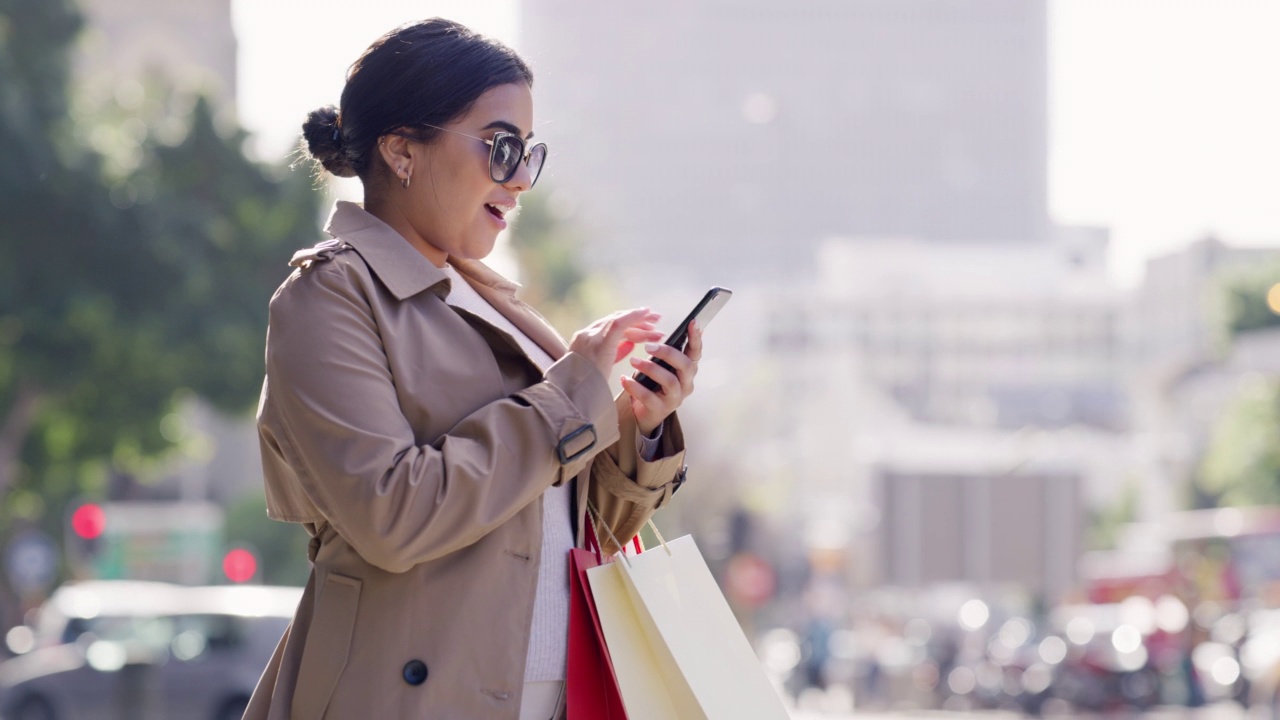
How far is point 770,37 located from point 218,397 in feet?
498

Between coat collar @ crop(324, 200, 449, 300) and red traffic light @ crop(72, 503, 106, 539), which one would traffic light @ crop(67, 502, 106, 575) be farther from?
coat collar @ crop(324, 200, 449, 300)

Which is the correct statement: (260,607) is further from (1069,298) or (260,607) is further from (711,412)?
(1069,298)

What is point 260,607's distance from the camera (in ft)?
46.1

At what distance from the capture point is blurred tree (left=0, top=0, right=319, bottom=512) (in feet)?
54.3

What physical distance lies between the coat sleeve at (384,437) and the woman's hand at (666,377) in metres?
0.13

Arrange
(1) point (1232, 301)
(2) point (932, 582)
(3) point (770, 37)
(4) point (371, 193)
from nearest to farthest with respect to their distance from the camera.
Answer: (4) point (371, 193) < (2) point (932, 582) < (1) point (1232, 301) < (3) point (770, 37)

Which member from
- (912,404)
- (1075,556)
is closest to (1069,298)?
(912,404)

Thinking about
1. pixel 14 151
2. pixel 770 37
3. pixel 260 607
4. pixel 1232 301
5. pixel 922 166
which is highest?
pixel 770 37

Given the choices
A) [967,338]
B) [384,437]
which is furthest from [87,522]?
[967,338]

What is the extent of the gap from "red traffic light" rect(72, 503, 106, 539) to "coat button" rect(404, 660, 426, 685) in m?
19.4

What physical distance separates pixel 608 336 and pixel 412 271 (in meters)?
0.27

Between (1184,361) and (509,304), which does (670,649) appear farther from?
(1184,361)

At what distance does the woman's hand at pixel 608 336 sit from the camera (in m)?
2.14

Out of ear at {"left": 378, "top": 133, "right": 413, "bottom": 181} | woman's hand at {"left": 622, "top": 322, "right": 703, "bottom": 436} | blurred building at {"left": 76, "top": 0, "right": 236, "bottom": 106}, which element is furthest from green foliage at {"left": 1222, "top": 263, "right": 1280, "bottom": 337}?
ear at {"left": 378, "top": 133, "right": 413, "bottom": 181}
